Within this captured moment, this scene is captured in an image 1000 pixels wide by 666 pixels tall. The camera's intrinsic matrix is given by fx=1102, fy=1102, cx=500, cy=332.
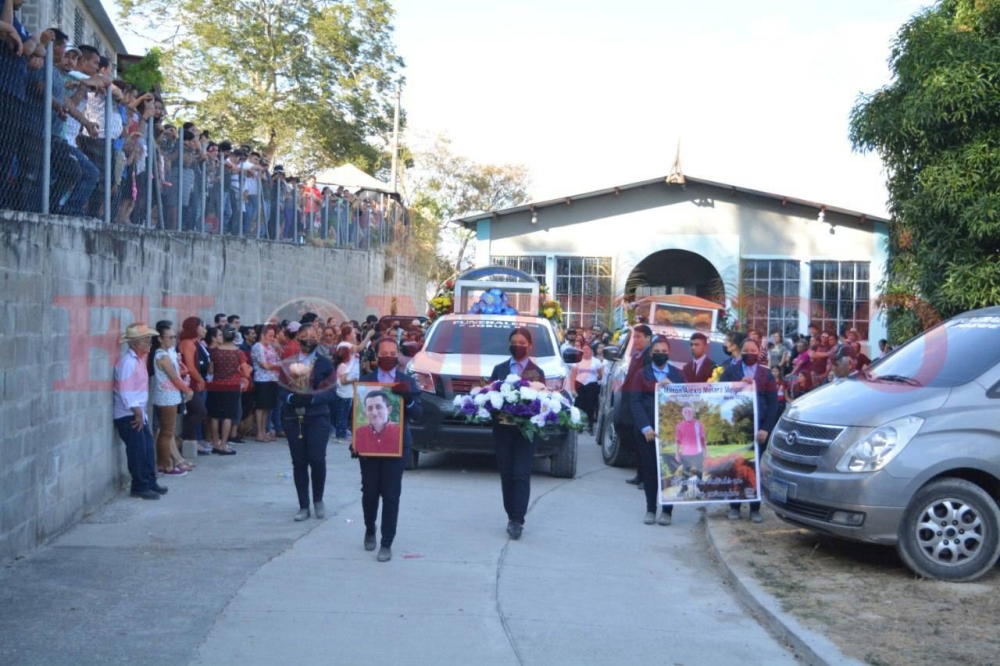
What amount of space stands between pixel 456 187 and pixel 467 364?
46.3 metres

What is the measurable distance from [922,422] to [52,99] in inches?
307

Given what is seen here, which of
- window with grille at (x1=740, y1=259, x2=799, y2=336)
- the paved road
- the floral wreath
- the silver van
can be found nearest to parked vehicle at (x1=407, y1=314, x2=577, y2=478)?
the paved road

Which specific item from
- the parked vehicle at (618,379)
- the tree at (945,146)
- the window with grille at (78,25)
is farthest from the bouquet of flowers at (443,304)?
the window with grille at (78,25)

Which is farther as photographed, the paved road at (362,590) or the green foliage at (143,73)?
the green foliage at (143,73)

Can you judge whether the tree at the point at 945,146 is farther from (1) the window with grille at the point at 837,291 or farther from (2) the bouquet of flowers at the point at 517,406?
(1) the window with grille at the point at 837,291

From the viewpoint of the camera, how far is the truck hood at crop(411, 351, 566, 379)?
13359 mm

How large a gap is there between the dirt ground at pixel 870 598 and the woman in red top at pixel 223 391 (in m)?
7.15

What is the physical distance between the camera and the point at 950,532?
826 centimetres

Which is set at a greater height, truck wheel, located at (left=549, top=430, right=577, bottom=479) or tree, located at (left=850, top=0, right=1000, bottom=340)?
tree, located at (left=850, top=0, right=1000, bottom=340)

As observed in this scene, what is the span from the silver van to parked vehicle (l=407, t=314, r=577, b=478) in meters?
4.58

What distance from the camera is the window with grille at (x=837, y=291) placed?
101ft

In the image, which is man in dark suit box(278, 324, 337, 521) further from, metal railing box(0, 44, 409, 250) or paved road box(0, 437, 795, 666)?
metal railing box(0, 44, 409, 250)

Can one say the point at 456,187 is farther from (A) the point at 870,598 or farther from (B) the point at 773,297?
(A) the point at 870,598

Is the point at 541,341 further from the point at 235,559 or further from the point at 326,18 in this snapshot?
the point at 326,18
